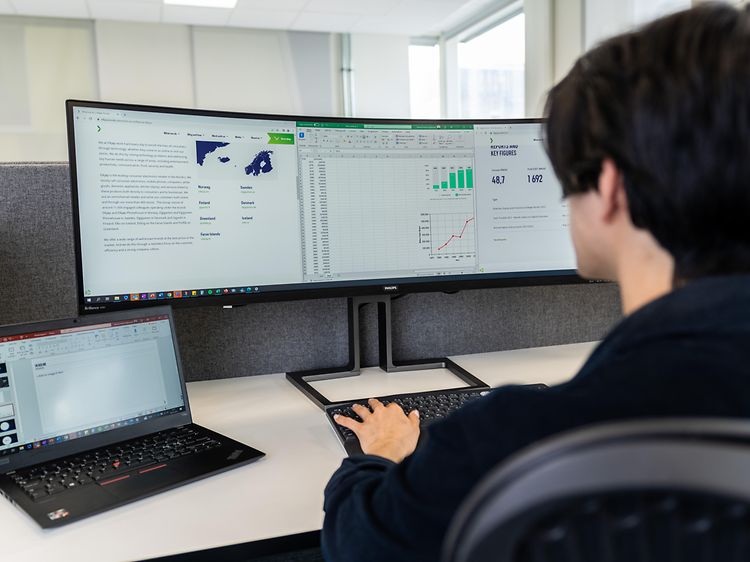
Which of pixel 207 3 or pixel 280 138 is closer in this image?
pixel 280 138

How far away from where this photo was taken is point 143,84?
168 inches

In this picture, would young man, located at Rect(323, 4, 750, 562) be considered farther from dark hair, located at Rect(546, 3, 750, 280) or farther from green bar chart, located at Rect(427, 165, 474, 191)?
green bar chart, located at Rect(427, 165, 474, 191)

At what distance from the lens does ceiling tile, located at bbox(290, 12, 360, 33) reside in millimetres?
4152

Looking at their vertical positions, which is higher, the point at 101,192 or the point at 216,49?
the point at 216,49

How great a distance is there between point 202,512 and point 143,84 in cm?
414

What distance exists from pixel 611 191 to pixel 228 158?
2.11 feet

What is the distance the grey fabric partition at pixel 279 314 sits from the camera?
97 centimetres

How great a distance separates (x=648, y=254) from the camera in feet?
1.46

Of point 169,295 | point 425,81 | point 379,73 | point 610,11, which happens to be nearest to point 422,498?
point 169,295

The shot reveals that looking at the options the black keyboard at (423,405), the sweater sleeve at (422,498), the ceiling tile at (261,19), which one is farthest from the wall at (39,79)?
the sweater sleeve at (422,498)

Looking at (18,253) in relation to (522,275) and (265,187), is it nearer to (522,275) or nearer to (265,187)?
(265,187)

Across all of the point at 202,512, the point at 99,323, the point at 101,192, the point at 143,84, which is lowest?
the point at 202,512

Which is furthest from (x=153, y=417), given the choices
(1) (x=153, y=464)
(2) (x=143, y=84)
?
(2) (x=143, y=84)

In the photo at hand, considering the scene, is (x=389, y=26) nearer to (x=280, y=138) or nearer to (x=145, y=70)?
(x=145, y=70)
